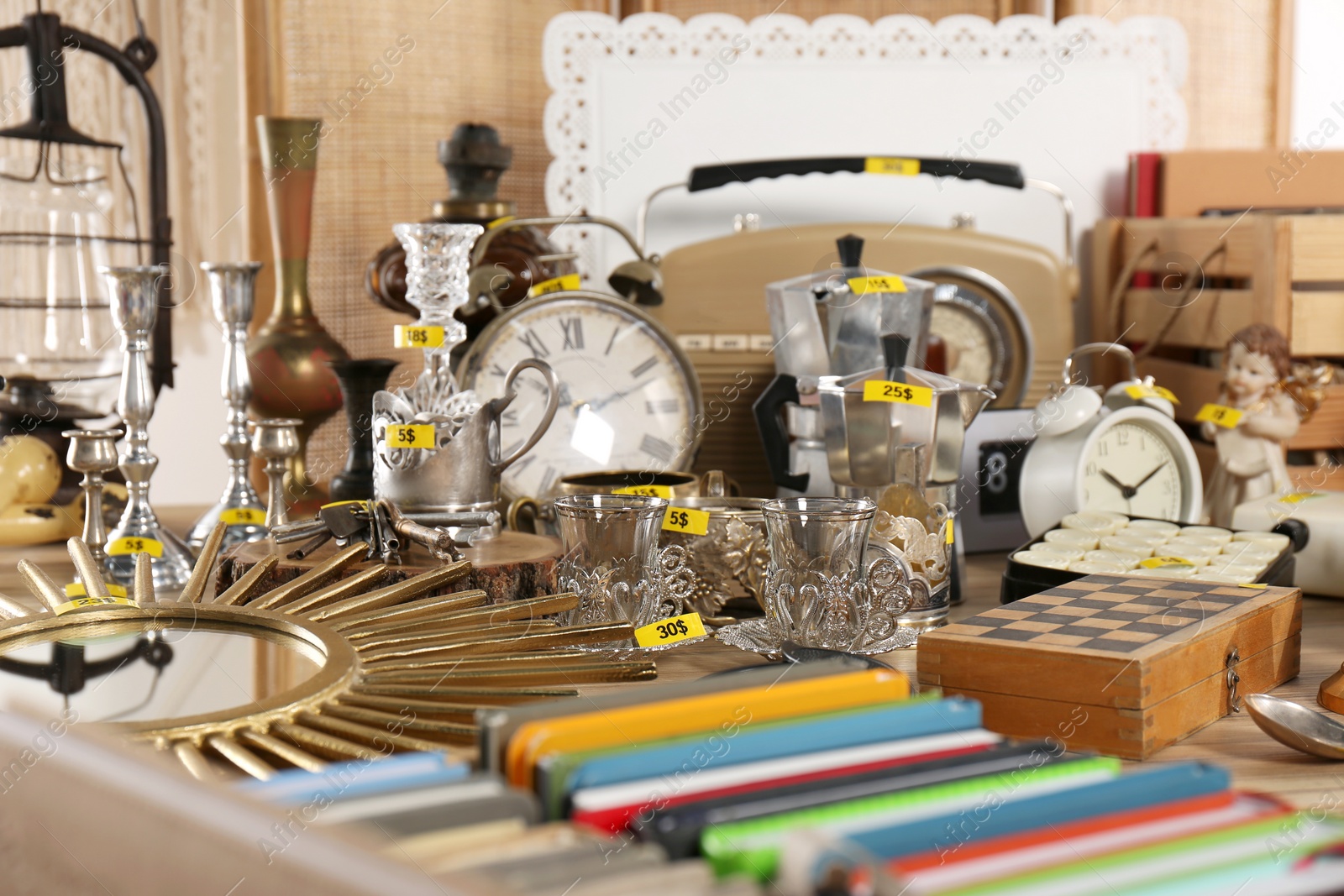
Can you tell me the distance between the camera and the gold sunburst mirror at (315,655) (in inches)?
26.9

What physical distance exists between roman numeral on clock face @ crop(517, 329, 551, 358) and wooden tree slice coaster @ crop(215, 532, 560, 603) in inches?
13.9

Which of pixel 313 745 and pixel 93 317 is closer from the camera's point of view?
pixel 313 745

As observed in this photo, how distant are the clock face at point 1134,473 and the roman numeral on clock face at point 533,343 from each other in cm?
60

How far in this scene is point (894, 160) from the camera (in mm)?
1703

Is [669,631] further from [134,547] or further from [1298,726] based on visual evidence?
[134,547]

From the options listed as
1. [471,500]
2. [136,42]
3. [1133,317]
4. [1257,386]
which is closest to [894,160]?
[1133,317]

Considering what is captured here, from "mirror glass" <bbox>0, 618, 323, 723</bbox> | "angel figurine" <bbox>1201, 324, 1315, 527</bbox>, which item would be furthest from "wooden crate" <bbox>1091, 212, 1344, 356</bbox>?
"mirror glass" <bbox>0, 618, 323, 723</bbox>

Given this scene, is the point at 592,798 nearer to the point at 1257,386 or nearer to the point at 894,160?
the point at 1257,386

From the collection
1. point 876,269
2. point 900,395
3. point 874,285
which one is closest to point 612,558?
point 900,395

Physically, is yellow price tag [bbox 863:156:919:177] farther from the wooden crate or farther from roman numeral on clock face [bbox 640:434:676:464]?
roman numeral on clock face [bbox 640:434:676:464]

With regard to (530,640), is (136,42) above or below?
above

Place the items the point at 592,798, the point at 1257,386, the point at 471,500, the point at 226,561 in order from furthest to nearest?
the point at 1257,386 → the point at 471,500 → the point at 226,561 → the point at 592,798

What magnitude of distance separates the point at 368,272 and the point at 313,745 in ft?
3.42

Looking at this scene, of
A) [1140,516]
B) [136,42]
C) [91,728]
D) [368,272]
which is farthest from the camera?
[136,42]
